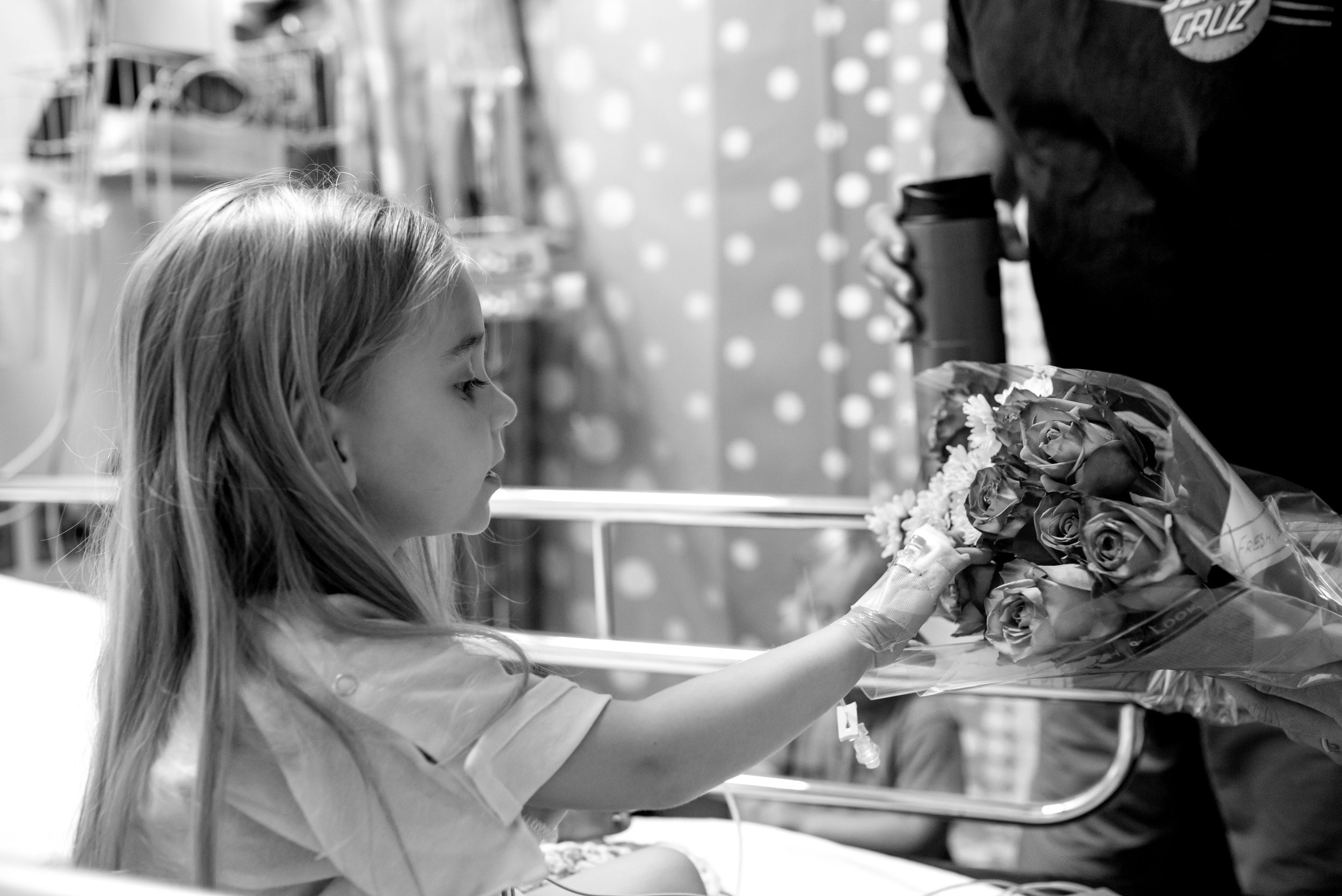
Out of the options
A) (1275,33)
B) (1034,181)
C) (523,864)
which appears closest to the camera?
(523,864)

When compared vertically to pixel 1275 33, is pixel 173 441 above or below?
below

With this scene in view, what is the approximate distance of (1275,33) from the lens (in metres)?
0.95

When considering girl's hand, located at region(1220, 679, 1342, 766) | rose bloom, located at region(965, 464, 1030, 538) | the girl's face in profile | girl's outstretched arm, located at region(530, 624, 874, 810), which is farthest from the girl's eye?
girl's hand, located at region(1220, 679, 1342, 766)

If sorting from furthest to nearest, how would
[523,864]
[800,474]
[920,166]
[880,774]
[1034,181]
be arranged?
[800,474] → [920,166] → [880,774] → [1034,181] → [523,864]

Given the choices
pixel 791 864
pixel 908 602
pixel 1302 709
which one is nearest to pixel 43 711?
pixel 791 864

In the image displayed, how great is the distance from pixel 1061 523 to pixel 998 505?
0.04m

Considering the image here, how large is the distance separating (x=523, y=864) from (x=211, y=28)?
2052mm

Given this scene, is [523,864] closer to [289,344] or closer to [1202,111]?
[289,344]

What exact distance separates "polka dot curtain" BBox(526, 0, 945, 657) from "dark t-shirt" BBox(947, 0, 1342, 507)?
0.94m

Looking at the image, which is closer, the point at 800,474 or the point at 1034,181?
the point at 1034,181

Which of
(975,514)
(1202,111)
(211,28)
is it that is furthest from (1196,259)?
(211,28)

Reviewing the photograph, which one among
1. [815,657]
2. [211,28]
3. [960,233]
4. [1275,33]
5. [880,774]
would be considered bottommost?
[880,774]

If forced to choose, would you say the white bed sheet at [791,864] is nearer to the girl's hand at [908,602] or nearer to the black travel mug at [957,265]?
the girl's hand at [908,602]

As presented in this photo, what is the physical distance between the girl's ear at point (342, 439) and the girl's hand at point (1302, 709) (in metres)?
0.62
